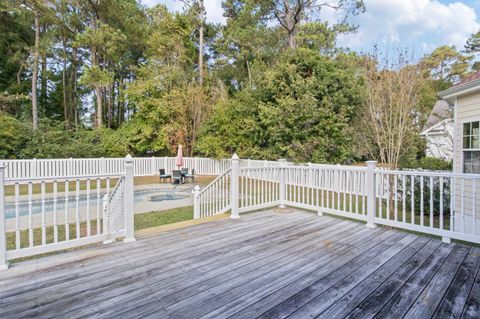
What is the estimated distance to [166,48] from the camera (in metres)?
16.6

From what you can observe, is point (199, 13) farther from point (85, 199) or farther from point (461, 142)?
point (461, 142)

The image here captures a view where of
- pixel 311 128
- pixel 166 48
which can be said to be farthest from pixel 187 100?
pixel 311 128

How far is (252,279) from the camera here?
248 cm

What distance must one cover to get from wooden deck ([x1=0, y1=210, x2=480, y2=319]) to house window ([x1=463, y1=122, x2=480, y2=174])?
300 cm

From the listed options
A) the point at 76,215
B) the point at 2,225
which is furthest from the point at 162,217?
the point at 2,225

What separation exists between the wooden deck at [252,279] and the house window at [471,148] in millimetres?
2997

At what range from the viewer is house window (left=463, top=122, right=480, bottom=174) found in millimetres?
5222

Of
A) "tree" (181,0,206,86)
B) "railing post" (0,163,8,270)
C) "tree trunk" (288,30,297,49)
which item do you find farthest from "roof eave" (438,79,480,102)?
"tree" (181,0,206,86)

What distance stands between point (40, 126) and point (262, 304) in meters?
17.1

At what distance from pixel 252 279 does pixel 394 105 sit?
624 centimetres

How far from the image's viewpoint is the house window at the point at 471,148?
17.1ft

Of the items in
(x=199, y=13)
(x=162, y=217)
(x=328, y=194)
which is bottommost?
(x=162, y=217)

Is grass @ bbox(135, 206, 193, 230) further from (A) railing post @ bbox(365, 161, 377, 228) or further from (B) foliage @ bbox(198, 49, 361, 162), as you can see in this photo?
(B) foliage @ bbox(198, 49, 361, 162)

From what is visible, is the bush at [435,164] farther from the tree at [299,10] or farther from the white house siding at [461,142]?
the tree at [299,10]
